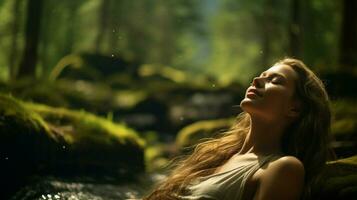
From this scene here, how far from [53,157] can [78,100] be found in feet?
19.4

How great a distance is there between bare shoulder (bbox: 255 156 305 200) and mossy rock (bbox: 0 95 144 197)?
9.32 feet

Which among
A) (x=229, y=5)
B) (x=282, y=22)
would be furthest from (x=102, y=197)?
(x=229, y=5)

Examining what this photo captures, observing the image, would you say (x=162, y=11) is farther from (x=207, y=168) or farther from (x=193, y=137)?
(x=207, y=168)

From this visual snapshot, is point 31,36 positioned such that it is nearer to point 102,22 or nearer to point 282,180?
point 282,180

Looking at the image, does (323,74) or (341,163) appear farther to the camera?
(323,74)

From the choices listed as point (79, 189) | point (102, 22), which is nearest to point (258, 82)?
point (79, 189)

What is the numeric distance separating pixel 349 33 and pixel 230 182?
30.8 ft

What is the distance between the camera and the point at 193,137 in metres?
10.5

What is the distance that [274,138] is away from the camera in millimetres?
3646

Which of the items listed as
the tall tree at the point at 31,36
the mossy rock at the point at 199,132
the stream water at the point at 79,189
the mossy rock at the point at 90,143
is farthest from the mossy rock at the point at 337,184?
the tall tree at the point at 31,36

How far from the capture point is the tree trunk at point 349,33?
37.9 feet

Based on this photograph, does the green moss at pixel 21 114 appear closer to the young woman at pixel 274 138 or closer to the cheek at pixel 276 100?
the young woman at pixel 274 138

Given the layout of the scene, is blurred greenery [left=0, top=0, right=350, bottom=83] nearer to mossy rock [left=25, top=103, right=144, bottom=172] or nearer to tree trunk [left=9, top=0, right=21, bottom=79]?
tree trunk [left=9, top=0, right=21, bottom=79]

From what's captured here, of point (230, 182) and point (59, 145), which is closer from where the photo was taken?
point (230, 182)
